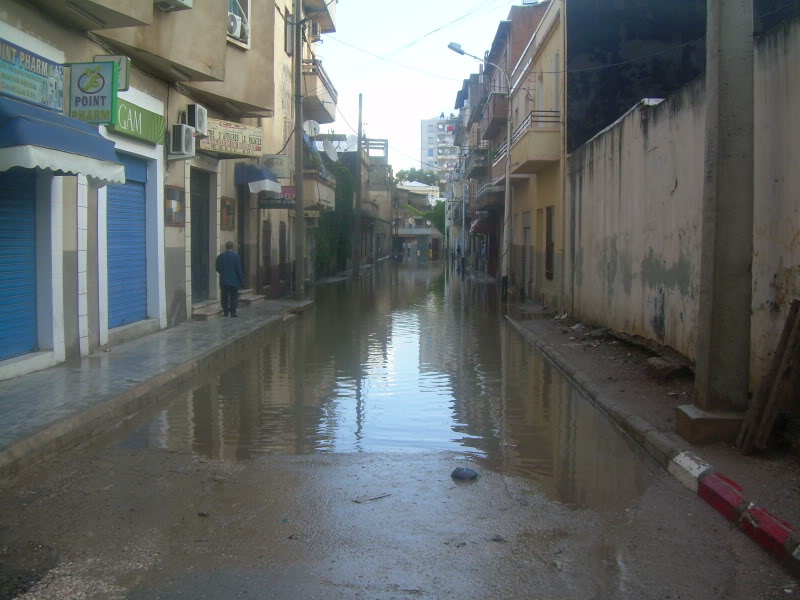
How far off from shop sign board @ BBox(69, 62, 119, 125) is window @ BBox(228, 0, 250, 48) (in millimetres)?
7121

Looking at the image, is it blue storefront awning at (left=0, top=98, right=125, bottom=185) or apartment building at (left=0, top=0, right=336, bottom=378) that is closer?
blue storefront awning at (left=0, top=98, right=125, bottom=185)

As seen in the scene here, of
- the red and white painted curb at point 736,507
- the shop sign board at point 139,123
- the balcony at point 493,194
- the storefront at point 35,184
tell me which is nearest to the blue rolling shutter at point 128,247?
the shop sign board at point 139,123

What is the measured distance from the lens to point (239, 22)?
1777 cm

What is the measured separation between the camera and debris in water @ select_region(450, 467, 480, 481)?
640 centimetres

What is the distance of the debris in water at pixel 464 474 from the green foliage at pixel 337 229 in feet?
104

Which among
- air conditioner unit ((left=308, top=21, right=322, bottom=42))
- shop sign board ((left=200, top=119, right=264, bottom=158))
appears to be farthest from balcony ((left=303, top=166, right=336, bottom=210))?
shop sign board ((left=200, top=119, right=264, bottom=158))

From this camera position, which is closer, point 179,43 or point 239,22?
point 179,43

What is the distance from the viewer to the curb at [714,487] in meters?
4.71

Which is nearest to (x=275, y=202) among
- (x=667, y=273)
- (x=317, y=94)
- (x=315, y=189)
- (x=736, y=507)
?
(x=315, y=189)

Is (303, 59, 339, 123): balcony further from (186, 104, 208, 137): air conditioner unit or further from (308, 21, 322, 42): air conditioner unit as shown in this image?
(186, 104, 208, 137): air conditioner unit

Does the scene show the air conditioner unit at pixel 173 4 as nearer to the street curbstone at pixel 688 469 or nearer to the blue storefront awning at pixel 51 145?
the blue storefront awning at pixel 51 145

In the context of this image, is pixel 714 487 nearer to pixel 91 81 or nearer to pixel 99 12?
pixel 91 81

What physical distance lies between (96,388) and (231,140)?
1001 cm

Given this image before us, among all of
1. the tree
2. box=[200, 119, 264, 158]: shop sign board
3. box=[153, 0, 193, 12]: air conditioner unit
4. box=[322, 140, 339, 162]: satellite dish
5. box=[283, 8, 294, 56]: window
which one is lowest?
box=[200, 119, 264, 158]: shop sign board
